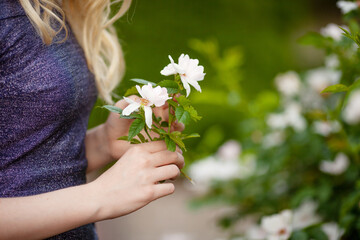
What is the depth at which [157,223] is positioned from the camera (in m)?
3.79

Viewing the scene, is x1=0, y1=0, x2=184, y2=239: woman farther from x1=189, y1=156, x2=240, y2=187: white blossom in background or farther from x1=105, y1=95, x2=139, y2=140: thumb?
x1=189, y1=156, x2=240, y2=187: white blossom in background

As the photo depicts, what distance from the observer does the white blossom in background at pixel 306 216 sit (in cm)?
160

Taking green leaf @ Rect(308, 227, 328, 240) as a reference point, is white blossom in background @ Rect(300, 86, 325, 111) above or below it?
above

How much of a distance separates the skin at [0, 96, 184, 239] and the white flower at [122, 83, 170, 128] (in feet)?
0.31

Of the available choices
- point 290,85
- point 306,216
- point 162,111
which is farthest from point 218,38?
point 162,111

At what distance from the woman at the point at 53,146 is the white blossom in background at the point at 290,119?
35.9 inches

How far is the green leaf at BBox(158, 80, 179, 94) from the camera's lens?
2.93ft

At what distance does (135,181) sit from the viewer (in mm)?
911

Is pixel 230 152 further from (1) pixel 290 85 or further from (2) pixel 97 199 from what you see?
(2) pixel 97 199

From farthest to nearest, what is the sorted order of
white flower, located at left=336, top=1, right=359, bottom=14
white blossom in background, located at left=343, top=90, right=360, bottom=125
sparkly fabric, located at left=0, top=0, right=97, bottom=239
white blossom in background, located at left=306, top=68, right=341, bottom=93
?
white blossom in background, located at left=306, top=68, right=341, bottom=93
white blossom in background, located at left=343, top=90, right=360, bottom=125
white flower, located at left=336, top=1, right=359, bottom=14
sparkly fabric, located at left=0, top=0, right=97, bottom=239

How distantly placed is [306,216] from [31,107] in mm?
1125

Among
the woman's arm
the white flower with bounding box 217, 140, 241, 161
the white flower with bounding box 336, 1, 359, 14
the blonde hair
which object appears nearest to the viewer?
the woman's arm

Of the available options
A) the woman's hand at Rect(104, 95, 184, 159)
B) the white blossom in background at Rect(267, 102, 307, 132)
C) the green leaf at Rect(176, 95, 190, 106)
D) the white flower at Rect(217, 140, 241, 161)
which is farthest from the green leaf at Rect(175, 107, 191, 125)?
the white flower at Rect(217, 140, 241, 161)

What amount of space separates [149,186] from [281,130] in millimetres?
1149
